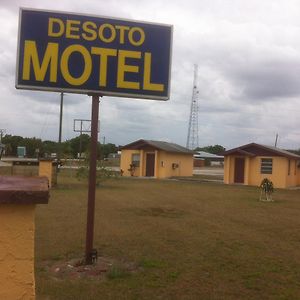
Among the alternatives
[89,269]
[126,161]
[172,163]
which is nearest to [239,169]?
[172,163]

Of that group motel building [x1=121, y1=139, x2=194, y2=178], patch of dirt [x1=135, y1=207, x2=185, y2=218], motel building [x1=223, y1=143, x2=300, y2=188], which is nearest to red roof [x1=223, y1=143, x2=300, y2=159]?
motel building [x1=223, y1=143, x2=300, y2=188]

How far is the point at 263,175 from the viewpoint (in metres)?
34.6

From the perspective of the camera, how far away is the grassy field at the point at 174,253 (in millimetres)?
6566

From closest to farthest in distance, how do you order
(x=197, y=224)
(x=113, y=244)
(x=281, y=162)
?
(x=113, y=244) < (x=197, y=224) < (x=281, y=162)

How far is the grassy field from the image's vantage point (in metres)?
6.57

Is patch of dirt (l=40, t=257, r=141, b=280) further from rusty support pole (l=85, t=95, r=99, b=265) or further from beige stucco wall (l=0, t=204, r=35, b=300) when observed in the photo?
beige stucco wall (l=0, t=204, r=35, b=300)

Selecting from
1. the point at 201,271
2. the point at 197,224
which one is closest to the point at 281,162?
the point at 197,224

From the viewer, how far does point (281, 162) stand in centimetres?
3388

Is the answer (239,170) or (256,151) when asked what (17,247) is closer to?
(256,151)

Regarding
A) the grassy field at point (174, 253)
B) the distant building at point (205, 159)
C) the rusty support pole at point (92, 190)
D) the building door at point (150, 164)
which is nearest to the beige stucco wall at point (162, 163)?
the building door at point (150, 164)

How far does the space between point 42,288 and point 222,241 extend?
15.1 feet

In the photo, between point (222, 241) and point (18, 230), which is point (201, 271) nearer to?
point (222, 241)

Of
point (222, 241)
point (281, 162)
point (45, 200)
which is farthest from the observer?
point (281, 162)

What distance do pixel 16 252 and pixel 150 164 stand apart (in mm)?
39700
